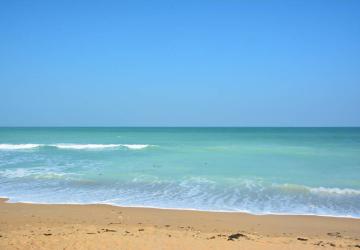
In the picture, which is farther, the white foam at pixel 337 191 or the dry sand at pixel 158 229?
the white foam at pixel 337 191

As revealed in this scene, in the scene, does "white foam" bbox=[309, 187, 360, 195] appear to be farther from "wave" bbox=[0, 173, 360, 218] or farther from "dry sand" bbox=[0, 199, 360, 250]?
"dry sand" bbox=[0, 199, 360, 250]

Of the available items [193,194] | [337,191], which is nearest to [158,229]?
[193,194]

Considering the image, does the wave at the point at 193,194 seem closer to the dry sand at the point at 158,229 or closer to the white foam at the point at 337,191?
the white foam at the point at 337,191

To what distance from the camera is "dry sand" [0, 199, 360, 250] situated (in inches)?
257

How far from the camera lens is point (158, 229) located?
777 centimetres

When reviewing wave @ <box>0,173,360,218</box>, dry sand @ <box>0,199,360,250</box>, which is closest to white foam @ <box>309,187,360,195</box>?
wave @ <box>0,173,360,218</box>

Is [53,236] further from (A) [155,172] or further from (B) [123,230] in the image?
(A) [155,172]

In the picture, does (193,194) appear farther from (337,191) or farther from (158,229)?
(337,191)

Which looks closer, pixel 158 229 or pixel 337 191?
pixel 158 229

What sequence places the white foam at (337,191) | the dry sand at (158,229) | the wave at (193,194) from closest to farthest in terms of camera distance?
the dry sand at (158,229), the wave at (193,194), the white foam at (337,191)

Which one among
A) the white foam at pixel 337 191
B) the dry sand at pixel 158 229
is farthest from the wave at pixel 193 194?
the dry sand at pixel 158 229

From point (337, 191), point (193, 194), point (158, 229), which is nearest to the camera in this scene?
point (158, 229)

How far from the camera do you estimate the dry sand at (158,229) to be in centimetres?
654

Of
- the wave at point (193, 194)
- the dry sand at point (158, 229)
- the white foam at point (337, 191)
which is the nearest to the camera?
the dry sand at point (158, 229)
